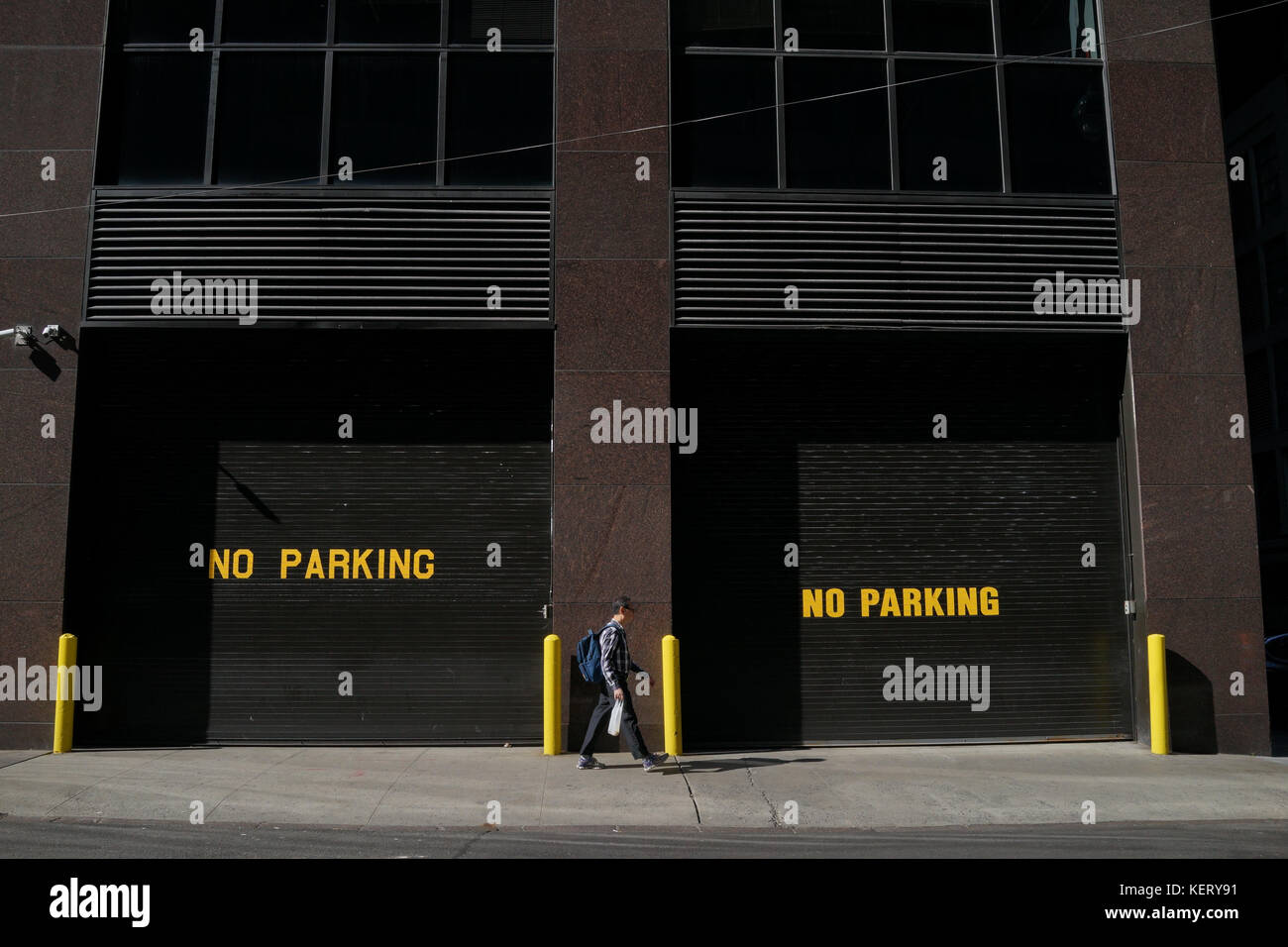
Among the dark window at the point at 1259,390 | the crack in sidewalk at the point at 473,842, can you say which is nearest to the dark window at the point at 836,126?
the crack in sidewalk at the point at 473,842

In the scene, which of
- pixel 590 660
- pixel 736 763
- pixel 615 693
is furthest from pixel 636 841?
pixel 736 763

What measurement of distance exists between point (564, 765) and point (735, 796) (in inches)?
82.3

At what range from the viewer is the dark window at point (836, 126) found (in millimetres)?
11766

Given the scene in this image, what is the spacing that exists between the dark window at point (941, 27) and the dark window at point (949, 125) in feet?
0.93

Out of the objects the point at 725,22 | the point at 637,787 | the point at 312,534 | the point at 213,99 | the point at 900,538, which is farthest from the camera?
the point at 725,22

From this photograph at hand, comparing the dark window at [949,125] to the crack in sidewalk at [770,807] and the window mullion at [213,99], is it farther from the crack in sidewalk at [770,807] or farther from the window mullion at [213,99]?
the window mullion at [213,99]

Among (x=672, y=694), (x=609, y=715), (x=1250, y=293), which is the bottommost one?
(x=609, y=715)

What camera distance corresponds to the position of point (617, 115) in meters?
11.6

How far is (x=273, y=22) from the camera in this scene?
1184cm

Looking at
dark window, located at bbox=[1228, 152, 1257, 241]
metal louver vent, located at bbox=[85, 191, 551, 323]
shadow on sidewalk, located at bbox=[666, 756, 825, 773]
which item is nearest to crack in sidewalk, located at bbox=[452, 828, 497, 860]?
shadow on sidewalk, located at bbox=[666, 756, 825, 773]

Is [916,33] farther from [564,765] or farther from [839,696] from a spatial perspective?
[564,765]

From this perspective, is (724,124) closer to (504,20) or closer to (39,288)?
(504,20)

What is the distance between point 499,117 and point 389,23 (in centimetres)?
184
